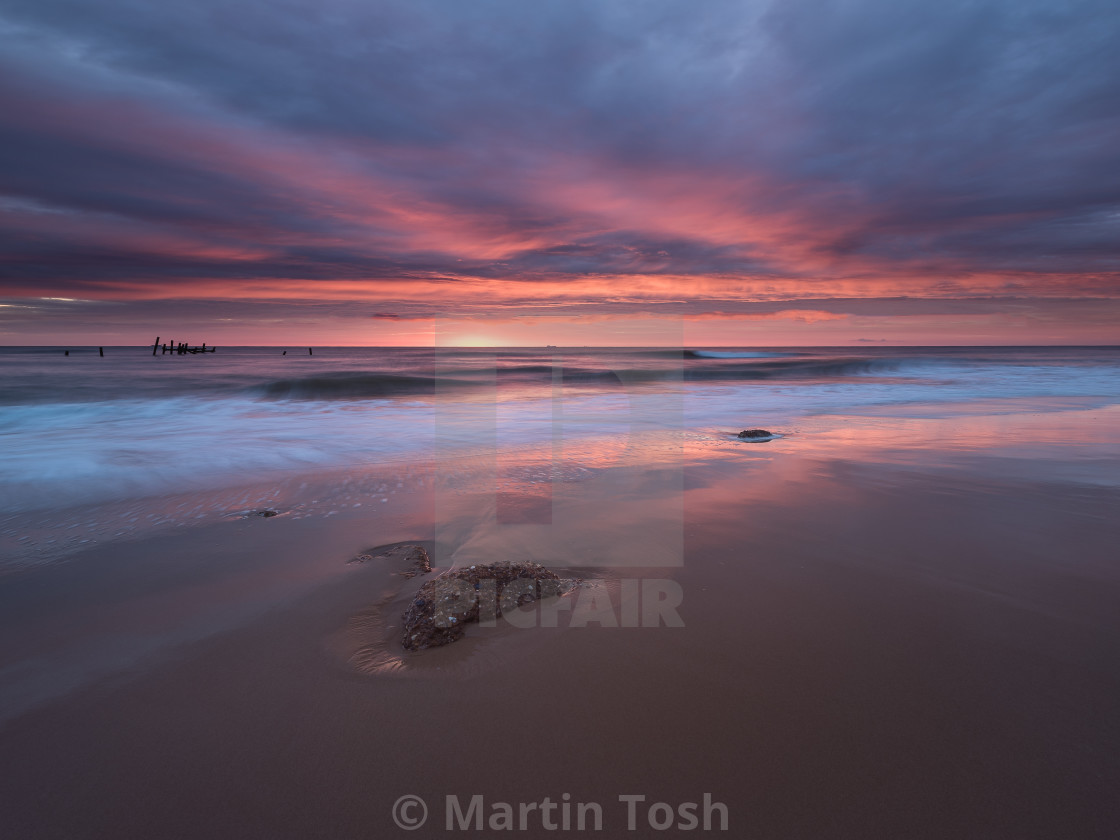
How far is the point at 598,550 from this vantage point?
4.09 metres

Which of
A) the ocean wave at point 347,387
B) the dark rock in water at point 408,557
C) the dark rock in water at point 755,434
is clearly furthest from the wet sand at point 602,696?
the ocean wave at point 347,387

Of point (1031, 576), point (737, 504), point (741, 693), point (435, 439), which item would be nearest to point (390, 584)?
point (741, 693)

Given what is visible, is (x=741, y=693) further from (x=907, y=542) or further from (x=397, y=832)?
(x=907, y=542)

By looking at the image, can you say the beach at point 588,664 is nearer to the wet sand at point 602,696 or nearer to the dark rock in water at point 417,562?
the wet sand at point 602,696

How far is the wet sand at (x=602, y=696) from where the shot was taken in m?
1.89

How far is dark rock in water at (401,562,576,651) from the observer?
9.16 feet

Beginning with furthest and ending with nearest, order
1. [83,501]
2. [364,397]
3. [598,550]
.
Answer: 1. [364,397]
2. [83,501]
3. [598,550]

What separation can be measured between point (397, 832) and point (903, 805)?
1761mm
